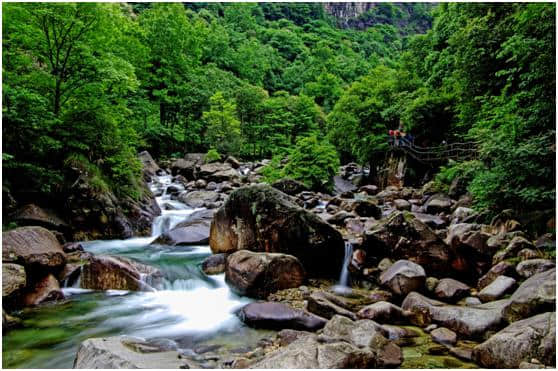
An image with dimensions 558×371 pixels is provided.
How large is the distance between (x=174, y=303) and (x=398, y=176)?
1874 cm

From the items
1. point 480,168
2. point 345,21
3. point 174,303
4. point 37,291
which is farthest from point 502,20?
point 345,21

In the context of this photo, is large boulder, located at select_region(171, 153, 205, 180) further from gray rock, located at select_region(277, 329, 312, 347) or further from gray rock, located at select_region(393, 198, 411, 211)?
gray rock, located at select_region(277, 329, 312, 347)

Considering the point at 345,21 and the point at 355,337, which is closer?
the point at 355,337

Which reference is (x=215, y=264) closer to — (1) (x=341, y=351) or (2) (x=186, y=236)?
(2) (x=186, y=236)

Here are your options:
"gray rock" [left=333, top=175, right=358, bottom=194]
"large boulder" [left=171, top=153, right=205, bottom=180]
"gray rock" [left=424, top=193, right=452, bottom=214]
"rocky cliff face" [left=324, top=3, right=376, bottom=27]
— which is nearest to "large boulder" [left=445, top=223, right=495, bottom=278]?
"gray rock" [left=424, top=193, right=452, bottom=214]

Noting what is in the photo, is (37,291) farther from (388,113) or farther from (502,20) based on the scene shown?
(388,113)

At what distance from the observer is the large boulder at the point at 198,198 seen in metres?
18.2

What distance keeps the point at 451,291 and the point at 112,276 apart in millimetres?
6865

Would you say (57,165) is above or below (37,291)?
above

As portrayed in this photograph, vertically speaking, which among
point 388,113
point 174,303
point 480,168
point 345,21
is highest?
point 345,21

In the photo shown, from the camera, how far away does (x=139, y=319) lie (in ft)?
23.2

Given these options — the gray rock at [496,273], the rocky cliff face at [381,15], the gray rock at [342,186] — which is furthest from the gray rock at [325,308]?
the rocky cliff face at [381,15]

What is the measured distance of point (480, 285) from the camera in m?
7.89

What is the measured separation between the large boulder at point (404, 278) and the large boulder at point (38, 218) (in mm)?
9091
